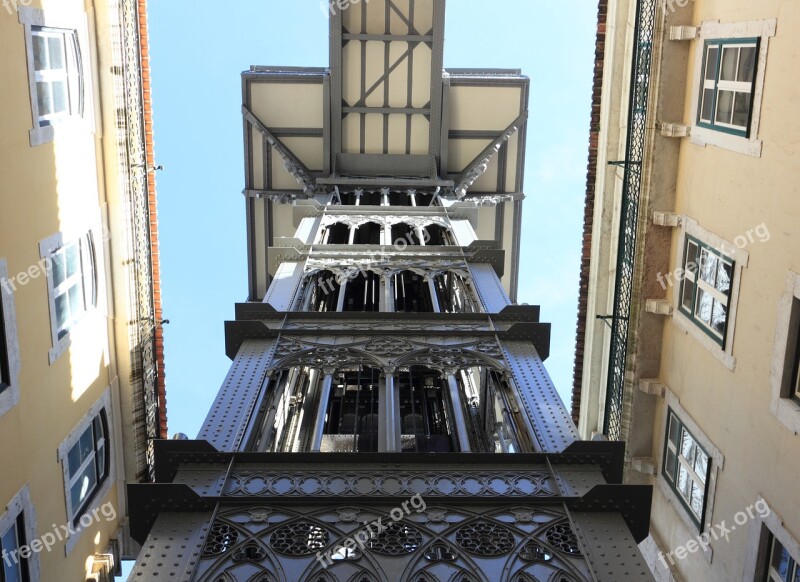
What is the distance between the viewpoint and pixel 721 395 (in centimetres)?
1066

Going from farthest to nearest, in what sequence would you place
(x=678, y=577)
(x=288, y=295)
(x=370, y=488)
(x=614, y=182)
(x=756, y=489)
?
1. (x=614, y=182)
2. (x=288, y=295)
3. (x=678, y=577)
4. (x=756, y=489)
5. (x=370, y=488)

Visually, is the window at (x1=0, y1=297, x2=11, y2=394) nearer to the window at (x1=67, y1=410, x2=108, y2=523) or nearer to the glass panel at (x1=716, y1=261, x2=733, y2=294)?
the window at (x1=67, y1=410, x2=108, y2=523)

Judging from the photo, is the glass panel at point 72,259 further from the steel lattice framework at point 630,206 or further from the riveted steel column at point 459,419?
the steel lattice framework at point 630,206

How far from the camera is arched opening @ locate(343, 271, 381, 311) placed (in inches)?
706

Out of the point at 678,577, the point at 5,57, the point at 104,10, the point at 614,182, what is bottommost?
the point at 678,577

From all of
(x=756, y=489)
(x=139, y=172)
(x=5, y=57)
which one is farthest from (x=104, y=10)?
(x=756, y=489)

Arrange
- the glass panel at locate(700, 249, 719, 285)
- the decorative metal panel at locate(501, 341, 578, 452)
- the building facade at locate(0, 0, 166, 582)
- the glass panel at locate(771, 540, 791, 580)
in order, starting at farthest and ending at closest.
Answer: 1. the glass panel at locate(700, 249, 719, 285)
2. the building facade at locate(0, 0, 166, 582)
3. the decorative metal panel at locate(501, 341, 578, 452)
4. the glass panel at locate(771, 540, 791, 580)

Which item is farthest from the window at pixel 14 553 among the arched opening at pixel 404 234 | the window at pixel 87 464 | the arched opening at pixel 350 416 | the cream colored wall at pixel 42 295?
the arched opening at pixel 404 234

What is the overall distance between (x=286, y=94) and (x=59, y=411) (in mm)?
14217

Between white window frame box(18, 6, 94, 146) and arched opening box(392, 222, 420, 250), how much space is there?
7329 mm

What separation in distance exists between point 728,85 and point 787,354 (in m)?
3.79

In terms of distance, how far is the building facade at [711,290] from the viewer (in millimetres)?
9062

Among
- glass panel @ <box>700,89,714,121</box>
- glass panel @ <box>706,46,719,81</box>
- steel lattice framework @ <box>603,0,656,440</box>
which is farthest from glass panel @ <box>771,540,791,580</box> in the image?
glass panel @ <box>706,46,719,81</box>

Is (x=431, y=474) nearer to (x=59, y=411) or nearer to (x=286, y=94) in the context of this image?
(x=59, y=411)
